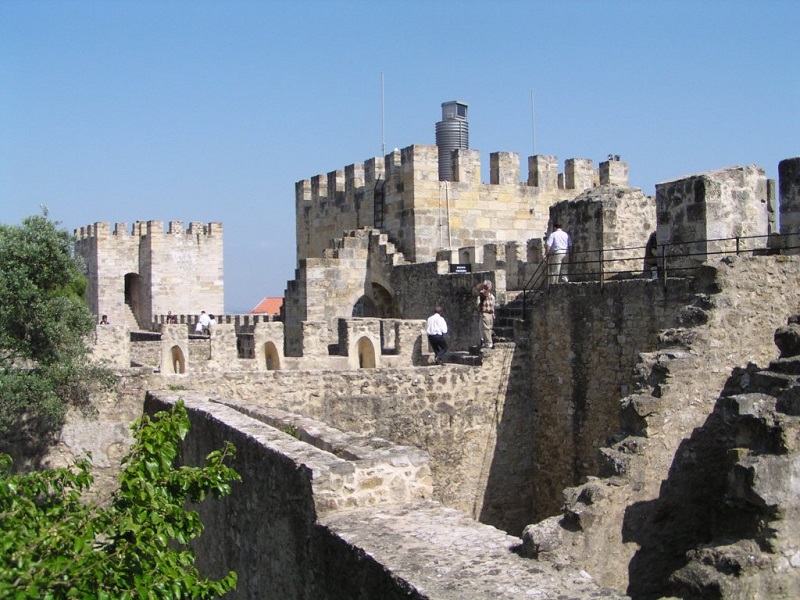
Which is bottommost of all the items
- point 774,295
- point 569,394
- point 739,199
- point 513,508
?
point 513,508

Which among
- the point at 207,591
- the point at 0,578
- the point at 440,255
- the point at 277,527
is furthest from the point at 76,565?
the point at 440,255

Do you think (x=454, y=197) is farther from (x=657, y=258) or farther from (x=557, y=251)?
(x=657, y=258)

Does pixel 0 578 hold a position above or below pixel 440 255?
below

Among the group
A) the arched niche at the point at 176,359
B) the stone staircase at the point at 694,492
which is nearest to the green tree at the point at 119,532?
the stone staircase at the point at 694,492

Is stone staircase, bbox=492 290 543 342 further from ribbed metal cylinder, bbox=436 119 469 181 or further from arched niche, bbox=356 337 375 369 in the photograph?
ribbed metal cylinder, bbox=436 119 469 181

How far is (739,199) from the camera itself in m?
12.1

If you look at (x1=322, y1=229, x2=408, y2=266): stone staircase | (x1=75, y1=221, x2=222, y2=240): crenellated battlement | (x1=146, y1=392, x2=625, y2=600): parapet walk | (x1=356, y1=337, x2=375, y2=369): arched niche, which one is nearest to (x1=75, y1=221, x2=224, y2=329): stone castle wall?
(x1=75, y1=221, x2=222, y2=240): crenellated battlement

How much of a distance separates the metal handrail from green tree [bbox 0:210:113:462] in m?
6.46

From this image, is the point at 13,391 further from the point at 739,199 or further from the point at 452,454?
the point at 739,199

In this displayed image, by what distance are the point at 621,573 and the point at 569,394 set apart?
18.5 ft

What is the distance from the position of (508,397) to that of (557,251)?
2.22 meters

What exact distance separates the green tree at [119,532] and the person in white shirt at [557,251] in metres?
8.69

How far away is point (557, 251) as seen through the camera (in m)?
13.6

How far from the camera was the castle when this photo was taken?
5949mm
